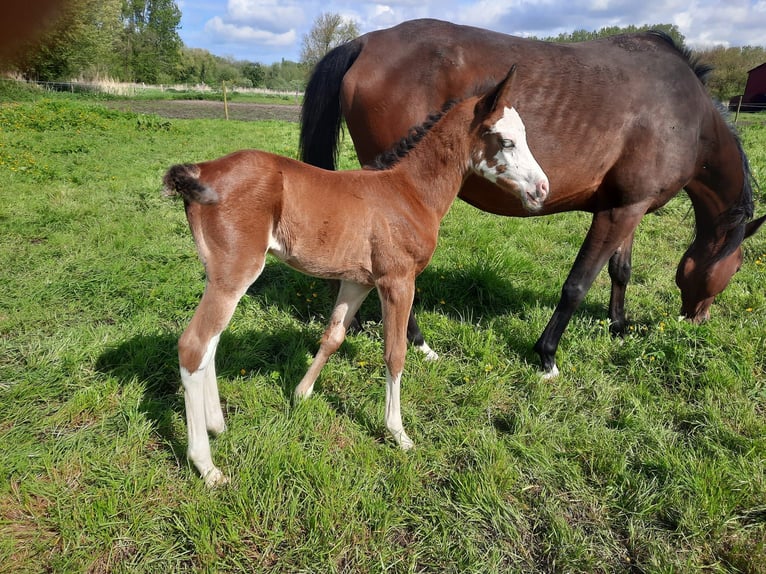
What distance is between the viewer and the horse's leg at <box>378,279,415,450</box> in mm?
2674

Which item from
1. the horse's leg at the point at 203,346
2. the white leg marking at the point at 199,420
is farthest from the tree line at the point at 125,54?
the white leg marking at the point at 199,420

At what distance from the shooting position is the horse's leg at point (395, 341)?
2674 millimetres

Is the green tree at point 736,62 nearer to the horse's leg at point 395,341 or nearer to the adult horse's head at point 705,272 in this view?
the adult horse's head at point 705,272

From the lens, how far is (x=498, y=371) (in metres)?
3.38

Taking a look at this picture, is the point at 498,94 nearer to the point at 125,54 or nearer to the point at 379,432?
the point at 379,432

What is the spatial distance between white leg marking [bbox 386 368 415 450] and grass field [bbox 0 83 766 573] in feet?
0.37

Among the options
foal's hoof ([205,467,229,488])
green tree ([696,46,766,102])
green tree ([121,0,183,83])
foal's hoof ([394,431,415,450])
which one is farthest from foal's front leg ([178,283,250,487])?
green tree ([121,0,183,83])

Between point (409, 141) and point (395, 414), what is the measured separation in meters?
1.62

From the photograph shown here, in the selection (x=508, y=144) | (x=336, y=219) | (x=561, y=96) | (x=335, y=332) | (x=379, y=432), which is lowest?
(x=379, y=432)

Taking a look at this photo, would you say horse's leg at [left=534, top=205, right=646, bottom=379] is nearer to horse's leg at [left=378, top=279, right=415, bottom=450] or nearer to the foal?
the foal

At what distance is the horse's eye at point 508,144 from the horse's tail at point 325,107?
1690mm

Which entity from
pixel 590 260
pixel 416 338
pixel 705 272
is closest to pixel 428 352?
pixel 416 338

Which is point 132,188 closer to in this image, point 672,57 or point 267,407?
point 267,407

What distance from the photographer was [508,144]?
2680 millimetres
